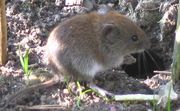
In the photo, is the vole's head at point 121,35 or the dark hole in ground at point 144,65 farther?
the dark hole in ground at point 144,65

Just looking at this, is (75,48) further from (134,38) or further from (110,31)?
(134,38)

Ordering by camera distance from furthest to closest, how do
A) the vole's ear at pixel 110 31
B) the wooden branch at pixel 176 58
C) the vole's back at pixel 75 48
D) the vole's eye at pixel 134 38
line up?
the vole's eye at pixel 134 38, the vole's ear at pixel 110 31, the vole's back at pixel 75 48, the wooden branch at pixel 176 58

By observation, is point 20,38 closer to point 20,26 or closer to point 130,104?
point 20,26

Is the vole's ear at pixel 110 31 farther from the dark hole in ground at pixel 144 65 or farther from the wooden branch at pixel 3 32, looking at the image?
the wooden branch at pixel 3 32

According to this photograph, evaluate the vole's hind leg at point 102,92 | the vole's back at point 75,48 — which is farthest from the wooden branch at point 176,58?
the vole's back at point 75,48

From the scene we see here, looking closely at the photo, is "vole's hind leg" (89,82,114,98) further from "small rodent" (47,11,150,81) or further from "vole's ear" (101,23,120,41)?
"vole's ear" (101,23,120,41)

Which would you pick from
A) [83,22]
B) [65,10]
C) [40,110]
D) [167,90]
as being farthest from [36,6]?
[167,90]

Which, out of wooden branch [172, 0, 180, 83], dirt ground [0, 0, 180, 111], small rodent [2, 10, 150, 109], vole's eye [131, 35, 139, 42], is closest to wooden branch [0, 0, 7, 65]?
dirt ground [0, 0, 180, 111]
